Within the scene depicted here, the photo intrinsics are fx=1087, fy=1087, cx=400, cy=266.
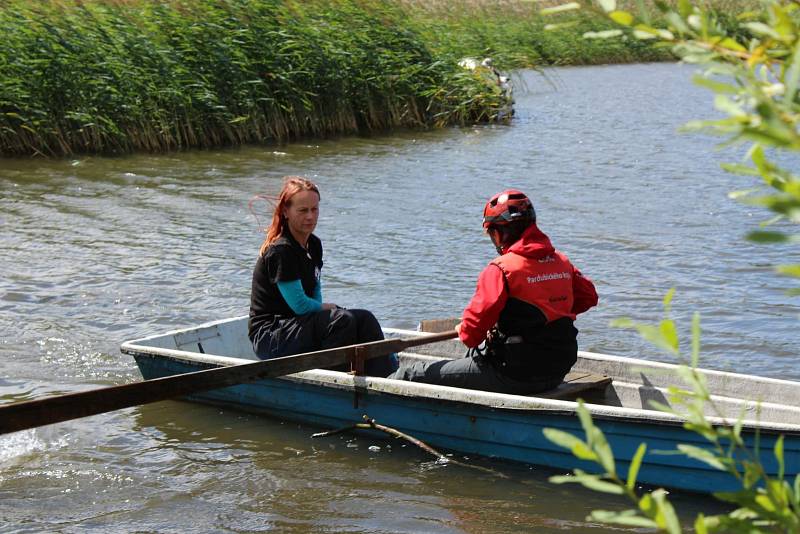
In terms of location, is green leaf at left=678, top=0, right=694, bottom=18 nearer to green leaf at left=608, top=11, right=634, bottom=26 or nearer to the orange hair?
green leaf at left=608, top=11, right=634, bottom=26

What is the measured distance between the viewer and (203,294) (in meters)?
10.0

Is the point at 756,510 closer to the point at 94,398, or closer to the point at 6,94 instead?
the point at 94,398

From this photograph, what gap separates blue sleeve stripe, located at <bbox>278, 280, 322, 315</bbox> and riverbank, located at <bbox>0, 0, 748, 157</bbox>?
1074 cm

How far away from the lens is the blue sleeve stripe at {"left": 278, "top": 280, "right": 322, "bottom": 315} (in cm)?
642

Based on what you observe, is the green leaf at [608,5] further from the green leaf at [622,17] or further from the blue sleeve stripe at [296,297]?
the blue sleeve stripe at [296,297]

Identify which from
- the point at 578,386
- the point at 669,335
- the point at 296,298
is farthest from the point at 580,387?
the point at 669,335

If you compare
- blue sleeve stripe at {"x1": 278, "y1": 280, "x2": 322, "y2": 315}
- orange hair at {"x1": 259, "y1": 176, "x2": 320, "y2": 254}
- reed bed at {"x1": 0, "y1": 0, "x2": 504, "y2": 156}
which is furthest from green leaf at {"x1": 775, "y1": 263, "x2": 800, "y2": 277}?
reed bed at {"x1": 0, "y1": 0, "x2": 504, "y2": 156}

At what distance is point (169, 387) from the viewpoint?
16.7 ft

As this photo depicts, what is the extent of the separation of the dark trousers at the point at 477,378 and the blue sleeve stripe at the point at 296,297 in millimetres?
720

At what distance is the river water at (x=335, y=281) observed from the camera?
5.72m

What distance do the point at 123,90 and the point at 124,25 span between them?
43.6 inches

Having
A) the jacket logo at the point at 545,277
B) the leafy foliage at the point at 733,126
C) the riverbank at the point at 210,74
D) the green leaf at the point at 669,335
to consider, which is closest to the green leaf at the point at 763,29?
the leafy foliage at the point at 733,126

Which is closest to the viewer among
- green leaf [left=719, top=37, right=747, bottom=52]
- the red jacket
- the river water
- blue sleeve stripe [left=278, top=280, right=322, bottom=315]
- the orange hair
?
green leaf [left=719, top=37, right=747, bottom=52]

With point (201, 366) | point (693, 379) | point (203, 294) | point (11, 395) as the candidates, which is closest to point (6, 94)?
point (203, 294)
